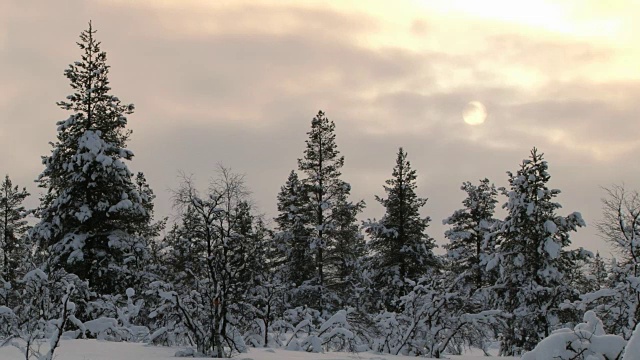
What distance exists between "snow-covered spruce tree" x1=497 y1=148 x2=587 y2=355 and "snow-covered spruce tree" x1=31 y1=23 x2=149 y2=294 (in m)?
14.7

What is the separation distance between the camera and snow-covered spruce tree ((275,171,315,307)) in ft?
112

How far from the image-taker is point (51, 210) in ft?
75.2

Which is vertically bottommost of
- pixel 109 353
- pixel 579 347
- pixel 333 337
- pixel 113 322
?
pixel 333 337

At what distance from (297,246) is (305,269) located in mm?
1744

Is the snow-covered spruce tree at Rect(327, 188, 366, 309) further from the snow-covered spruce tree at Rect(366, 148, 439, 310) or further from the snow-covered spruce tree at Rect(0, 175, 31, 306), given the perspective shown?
the snow-covered spruce tree at Rect(0, 175, 31, 306)

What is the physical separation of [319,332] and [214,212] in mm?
4896

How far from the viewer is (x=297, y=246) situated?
117ft

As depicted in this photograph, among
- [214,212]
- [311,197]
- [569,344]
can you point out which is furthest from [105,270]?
[569,344]

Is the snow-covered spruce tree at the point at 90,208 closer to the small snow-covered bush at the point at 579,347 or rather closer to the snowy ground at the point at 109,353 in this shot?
the snowy ground at the point at 109,353

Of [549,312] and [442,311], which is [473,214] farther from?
[442,311]

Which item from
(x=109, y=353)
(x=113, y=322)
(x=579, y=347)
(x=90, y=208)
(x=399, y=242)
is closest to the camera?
(x=579, y=347)

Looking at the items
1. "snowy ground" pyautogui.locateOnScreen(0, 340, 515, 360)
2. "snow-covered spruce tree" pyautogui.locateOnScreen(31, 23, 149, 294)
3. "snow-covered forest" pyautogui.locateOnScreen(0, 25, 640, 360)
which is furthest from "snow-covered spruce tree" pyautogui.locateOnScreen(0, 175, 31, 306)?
"snowy ground" pyautogui.locateOnScreen(0, 340, 515, 360)

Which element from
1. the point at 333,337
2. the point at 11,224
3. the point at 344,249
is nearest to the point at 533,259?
the point at 333,337

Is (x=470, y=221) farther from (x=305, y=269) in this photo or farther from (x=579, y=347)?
(x=579, y=347)
